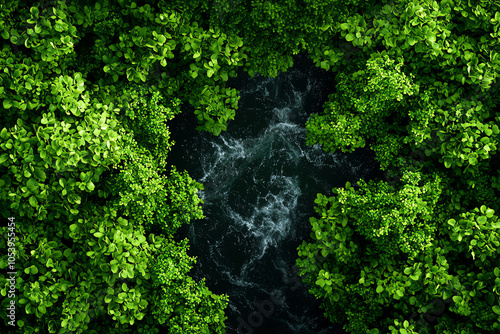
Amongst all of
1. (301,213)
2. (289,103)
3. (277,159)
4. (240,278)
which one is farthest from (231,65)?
(240,278)

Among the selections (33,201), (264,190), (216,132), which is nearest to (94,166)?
(33,201)

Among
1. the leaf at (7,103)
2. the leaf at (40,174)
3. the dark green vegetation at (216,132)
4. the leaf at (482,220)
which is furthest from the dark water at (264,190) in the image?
the leaf at (7,103)

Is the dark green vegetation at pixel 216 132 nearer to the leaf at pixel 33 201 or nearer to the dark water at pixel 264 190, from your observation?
the leaf at pixel 33 201

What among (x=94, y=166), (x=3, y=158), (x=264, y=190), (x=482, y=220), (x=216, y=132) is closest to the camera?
(x=3, y=158)

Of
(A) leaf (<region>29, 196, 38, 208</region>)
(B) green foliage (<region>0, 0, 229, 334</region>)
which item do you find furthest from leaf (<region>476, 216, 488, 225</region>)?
(A) leaf (<region>29, 196, 38, 208</region>)

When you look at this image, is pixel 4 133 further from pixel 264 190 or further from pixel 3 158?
pixel 264 190

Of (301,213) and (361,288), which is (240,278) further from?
(361,288)
